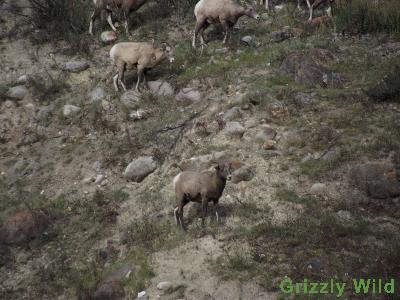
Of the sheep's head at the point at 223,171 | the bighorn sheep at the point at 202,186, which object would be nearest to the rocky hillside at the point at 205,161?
the bighorn sheep at the point at 202,186

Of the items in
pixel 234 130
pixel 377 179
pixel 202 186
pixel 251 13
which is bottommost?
pixel 377 179

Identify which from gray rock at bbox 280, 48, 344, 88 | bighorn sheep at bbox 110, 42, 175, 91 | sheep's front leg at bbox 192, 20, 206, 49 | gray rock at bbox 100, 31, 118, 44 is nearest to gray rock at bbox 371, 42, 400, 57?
gray rock at bbox 280, 48, 344, 88

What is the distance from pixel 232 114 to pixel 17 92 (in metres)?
5.98

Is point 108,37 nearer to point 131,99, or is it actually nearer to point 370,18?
point 131,99

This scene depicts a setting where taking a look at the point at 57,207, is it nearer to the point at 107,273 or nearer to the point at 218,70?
the point at 107,273

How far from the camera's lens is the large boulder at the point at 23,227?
951cm

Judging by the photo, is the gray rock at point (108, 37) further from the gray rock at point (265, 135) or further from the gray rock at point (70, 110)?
the gray rock at point (265, 135)

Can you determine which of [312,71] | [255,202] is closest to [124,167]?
[255,202]

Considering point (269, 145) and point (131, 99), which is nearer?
point (269, 145)

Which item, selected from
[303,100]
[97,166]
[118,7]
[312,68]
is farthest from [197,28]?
[97,166]

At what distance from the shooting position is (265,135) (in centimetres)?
1040

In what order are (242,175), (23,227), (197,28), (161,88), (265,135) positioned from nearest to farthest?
(242,175) < (23,227) < (265,135) < (161,88) < (197,28)

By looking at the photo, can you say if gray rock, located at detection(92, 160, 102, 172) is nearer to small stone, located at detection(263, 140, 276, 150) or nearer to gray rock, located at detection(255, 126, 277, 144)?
gray rock, located at detection(255, 126, 277, 144)

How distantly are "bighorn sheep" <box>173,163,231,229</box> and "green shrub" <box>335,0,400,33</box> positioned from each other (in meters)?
7.46
